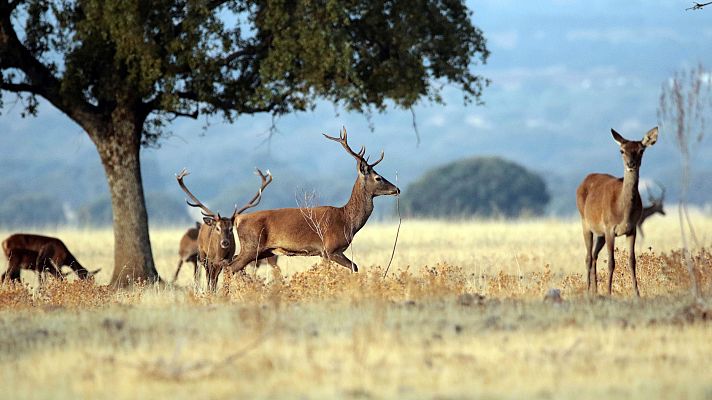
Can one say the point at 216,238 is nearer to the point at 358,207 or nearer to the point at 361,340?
the point at 358,207

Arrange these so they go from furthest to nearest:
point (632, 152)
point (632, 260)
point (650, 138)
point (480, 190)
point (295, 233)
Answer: point (480, 190), point (295, 233), point (650, 138), point (632, 260), point (632, 152)

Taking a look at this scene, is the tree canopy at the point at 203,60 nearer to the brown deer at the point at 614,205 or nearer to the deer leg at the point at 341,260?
the deer leg at the point at 341,260

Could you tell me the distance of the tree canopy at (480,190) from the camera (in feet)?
256

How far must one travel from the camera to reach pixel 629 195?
13281 mm

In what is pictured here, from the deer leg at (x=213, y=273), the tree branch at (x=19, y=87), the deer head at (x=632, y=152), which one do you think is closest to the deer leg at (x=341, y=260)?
the deer leg at (x=213, y=273)

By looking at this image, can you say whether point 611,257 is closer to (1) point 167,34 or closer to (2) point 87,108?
(1) point 167,34

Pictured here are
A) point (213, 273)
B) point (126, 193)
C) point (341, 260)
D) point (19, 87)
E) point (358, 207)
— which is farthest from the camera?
point (126, 193)

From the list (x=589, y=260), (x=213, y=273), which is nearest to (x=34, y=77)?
(x=213, y=273)

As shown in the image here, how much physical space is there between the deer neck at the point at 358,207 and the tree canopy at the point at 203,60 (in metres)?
2.45

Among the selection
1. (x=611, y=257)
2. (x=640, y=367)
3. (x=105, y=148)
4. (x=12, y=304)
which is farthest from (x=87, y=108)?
(x=640, y=367)

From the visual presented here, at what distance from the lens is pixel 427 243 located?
27.4 meters

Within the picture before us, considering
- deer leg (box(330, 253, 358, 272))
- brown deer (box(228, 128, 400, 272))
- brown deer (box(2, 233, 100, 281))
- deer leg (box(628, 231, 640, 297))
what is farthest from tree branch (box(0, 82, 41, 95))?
deer leg (box(628, 231, 640, 297))

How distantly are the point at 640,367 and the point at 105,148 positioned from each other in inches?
513

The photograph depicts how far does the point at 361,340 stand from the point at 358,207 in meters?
6.57
